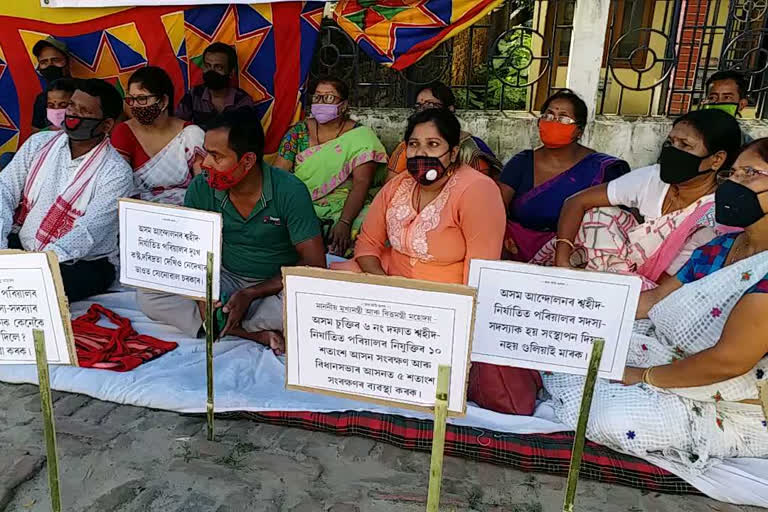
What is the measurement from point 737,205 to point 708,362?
54 centimetres

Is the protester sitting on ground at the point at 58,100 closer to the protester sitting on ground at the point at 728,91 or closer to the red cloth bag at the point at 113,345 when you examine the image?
the red cloth bag at the point at 113,345

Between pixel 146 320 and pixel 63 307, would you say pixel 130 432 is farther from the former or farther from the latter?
pixel 146 320

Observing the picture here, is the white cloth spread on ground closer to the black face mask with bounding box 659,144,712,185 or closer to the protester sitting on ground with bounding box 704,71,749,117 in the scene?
the black face mask with bounding box 659,144,712,185

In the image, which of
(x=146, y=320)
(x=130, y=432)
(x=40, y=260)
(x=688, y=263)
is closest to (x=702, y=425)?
(x=688, y=263)

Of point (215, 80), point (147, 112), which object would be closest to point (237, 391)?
point (147, 112)

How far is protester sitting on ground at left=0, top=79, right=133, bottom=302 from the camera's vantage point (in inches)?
137

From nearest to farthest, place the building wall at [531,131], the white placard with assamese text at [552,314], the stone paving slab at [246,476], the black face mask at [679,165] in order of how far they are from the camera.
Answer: the white placard with assamese text at [552,314] → the stone paving slab at [246,476] → the black face mask at [679,165] → the building wall at [531,131]

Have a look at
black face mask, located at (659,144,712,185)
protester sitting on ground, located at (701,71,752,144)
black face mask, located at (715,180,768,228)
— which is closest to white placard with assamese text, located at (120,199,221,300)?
black face mask, located at (715,180,768,228)

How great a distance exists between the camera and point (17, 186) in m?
3.69

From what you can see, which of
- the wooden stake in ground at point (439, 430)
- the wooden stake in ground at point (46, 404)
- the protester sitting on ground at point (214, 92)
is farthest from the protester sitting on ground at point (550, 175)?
the wooden stake in ground at point (46, 404)

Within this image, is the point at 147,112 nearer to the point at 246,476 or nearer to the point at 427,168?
the point at 427,168

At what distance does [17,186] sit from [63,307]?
6.42 ft

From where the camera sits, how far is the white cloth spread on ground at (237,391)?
7.49 ft

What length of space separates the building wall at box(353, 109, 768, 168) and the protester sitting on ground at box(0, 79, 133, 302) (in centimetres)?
225
